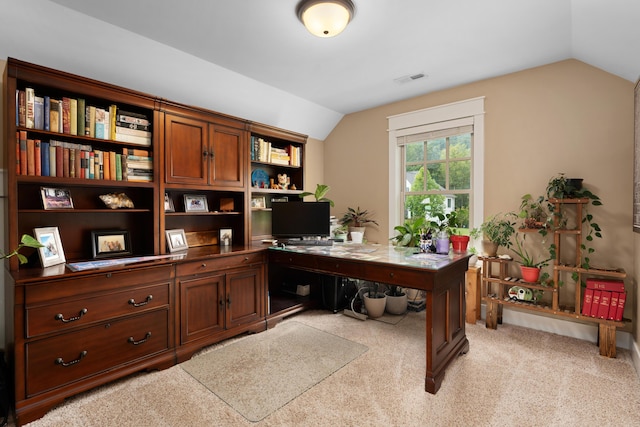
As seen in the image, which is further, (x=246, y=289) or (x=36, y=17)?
(x=246, y=289)

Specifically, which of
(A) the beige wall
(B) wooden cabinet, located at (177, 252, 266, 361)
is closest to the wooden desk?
(B) wooden cabinet, located at (177, 252, 266, 361)

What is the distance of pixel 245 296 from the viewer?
3.03m

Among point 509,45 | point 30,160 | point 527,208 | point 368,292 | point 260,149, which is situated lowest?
point 368,292

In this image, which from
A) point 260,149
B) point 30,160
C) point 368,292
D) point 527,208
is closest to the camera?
point 30,160

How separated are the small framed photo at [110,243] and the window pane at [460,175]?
11.8 feet

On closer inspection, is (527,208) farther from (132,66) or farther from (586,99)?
(132,66)

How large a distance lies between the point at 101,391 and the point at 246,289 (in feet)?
4.23

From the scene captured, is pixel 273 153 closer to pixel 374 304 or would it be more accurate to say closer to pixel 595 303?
pixel 374 304

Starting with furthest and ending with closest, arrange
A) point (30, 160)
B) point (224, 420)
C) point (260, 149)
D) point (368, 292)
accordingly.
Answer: point (368, 292) < point (260, 149) < point (30, 160) < point (224, 420)

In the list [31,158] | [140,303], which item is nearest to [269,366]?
[140,303]

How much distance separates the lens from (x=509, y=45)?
9.07 feet

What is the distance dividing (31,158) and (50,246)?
2.04ft

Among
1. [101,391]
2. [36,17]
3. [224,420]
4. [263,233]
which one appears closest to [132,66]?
[36,17]

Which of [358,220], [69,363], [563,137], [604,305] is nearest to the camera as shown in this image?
[69,363]
